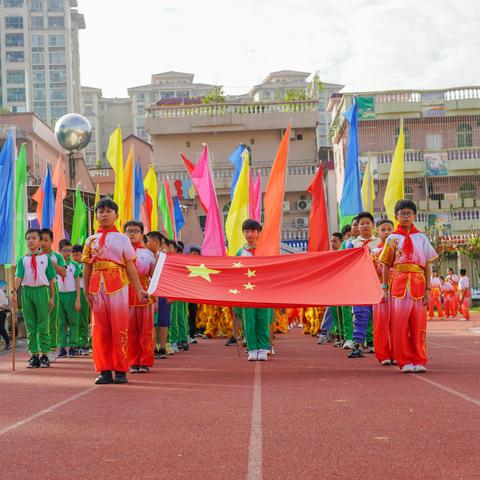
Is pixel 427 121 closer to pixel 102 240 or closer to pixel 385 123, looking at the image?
pixel 385 123

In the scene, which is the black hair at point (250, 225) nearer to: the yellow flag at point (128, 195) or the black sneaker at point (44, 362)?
the black sneaker at point (44, 362)

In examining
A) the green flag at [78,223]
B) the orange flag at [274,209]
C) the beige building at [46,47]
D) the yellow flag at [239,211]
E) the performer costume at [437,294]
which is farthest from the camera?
the beige building at [46,47]

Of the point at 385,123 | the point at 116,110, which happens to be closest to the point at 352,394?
the point at 385,123

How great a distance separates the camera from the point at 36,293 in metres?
12.4

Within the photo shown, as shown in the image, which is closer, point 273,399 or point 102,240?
point 273,399

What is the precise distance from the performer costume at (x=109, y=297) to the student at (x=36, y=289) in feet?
8.83

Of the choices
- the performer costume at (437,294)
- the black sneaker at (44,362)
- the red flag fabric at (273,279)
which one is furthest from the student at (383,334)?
the performer costume at (437,294)

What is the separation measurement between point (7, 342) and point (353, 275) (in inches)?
402

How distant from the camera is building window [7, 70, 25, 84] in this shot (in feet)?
406

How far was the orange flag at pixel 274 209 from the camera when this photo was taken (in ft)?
47.4

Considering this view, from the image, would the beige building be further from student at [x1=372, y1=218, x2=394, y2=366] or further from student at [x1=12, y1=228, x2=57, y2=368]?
student at [x1=372, y1=218, x2=394, y2=366]

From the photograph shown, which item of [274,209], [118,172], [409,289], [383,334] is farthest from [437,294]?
[409,289]

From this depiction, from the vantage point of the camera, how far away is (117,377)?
9828mm

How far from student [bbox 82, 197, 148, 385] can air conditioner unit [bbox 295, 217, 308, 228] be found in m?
35.6
